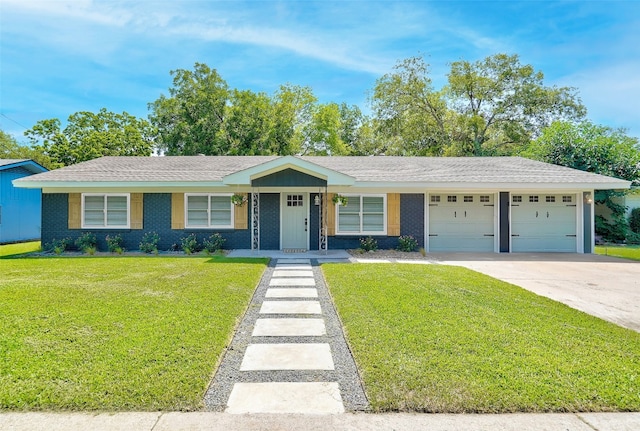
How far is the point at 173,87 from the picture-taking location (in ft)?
83.9

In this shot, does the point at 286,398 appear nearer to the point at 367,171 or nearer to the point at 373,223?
the point at 373,223

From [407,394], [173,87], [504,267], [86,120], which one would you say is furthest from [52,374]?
[86,120]

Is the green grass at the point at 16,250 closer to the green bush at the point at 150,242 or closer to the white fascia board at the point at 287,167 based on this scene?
the green bush at the point at 150,242

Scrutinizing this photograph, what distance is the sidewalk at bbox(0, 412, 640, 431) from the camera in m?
2.49

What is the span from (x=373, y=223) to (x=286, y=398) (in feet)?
31.0

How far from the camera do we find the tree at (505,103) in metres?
26.2

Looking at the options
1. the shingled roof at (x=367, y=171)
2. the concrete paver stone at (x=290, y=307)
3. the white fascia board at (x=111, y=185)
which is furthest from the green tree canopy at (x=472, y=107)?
the concrete paver stone at (x=290, y=307)

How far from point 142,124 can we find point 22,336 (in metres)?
30.3

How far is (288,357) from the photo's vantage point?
12.2ft

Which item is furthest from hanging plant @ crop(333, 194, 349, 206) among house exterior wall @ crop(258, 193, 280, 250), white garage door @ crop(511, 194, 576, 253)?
white garage door @ crop(511, 194, 576, 253)

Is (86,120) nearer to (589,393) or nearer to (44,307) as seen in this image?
(44,307)

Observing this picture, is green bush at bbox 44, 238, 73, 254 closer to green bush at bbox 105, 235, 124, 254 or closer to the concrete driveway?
green bush at bbox 105, 235, 124, 254

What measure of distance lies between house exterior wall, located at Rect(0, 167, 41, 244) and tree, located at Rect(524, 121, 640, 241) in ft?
83.5

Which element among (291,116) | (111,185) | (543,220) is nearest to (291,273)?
(111,185)
